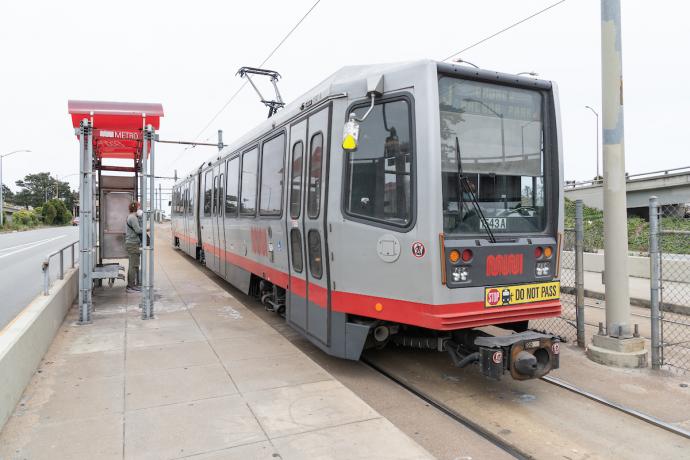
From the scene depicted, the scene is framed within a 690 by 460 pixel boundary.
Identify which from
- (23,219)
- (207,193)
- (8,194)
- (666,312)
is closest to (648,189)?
(666,312)

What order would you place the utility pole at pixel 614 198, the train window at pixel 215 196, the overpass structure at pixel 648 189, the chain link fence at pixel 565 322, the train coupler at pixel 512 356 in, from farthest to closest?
the overpass structure at pixel 648 189 < the train window at pixel 215 196 < the chain link fence at pixel 565 322 < the utility pole at pixel 614 198 < the train coupler at pixel 512 356

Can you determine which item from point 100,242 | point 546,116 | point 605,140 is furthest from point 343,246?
point 100,242

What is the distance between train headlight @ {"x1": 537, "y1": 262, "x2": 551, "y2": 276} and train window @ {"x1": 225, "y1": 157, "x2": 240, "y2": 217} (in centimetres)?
594

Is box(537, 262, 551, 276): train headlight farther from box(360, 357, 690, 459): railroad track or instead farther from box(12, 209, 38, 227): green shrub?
box(12, 209, 38, 227): green shrub

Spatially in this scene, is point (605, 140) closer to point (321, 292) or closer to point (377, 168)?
point (377, 168)

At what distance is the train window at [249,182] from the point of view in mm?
7977

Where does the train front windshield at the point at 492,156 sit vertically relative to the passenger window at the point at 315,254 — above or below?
above

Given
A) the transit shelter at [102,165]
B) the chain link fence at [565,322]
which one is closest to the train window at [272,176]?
the transit shelter at [102,165]

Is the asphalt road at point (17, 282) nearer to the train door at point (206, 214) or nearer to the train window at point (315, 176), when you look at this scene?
the train door at point (206, 214)

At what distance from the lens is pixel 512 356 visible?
4.25 metres

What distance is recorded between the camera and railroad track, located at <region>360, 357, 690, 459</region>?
12.2 ft

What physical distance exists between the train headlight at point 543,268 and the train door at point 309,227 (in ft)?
6.98

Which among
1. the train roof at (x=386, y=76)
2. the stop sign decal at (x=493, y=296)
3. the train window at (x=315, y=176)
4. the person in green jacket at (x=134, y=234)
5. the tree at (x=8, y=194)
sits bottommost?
the stop sign decal at (x=493, y=296)

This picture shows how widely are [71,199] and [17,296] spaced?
112 metres
